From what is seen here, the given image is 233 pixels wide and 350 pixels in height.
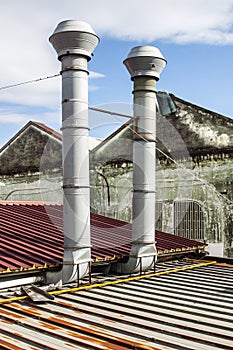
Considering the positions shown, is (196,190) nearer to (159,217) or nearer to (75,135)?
(159,217)

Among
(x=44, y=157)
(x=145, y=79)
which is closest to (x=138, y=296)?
(x=145, y=79)

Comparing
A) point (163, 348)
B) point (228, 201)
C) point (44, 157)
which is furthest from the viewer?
point (44, 157)

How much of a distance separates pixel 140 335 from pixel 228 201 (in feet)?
47.2

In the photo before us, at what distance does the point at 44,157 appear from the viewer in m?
24.9

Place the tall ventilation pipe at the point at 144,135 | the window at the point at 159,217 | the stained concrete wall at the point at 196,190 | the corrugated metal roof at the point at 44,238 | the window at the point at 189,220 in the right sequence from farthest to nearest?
the window at the point at 159,217
the window at the point at 189,220
the stained concrete wall at the point at 196,190
the tall ventilation pipe at the point at 144,135
the corrugated metal roof at the point at 44,238

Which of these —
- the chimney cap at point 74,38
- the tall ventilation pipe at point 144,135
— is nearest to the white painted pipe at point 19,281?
the tall ventilation pipe at point 144,135

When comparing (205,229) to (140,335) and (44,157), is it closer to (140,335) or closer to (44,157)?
(44,157)

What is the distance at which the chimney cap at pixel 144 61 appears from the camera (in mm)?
10359

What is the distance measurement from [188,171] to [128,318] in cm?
1435

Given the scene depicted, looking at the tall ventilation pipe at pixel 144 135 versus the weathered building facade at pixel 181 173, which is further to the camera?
the weathered building facade at pixel 181 173

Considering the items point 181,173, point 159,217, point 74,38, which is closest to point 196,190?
point 181,173

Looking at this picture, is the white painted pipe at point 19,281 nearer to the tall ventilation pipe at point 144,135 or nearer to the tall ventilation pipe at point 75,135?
the tall ventilation pipe at point 75,135

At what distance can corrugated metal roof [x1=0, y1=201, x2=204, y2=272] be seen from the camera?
875 cm

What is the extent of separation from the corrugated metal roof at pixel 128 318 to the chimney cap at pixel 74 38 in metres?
4.53
